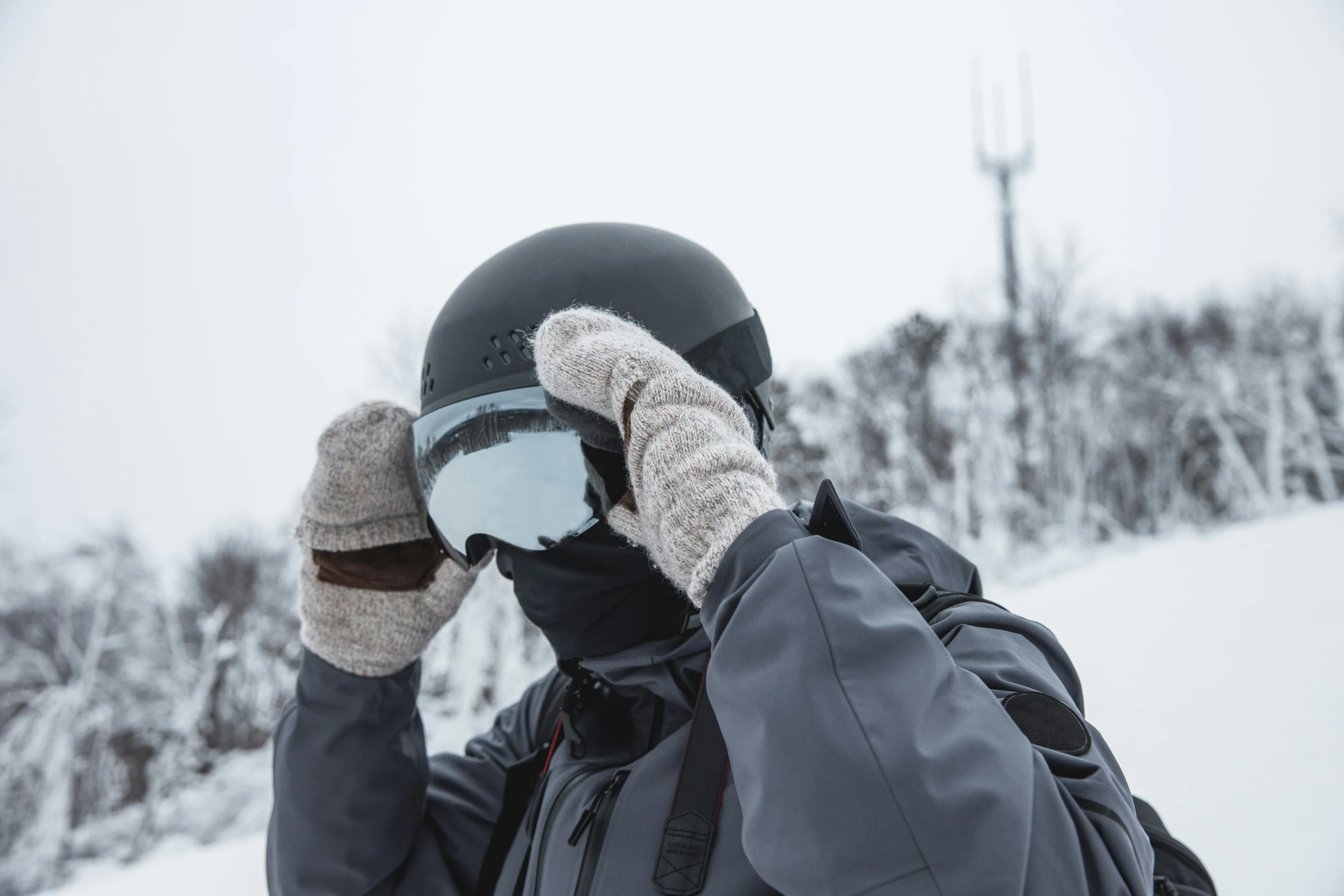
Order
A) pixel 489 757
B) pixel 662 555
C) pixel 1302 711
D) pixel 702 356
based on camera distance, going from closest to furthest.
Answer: pixel 662 555 → pixel 702 356 → pixel 489 757 → pixel 1302 711

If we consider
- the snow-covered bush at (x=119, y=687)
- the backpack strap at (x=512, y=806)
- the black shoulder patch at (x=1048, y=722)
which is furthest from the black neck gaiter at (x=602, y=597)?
the snow-covered bush at (x=119, y=687)

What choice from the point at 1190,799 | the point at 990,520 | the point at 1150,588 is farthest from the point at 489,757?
the point at 990,520

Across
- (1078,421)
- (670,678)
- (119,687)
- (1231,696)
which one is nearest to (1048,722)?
(670,678)

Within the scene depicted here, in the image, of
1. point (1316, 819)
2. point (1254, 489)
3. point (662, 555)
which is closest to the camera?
point (662, 555)

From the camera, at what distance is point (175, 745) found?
42.5 ft

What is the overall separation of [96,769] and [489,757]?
1510cm

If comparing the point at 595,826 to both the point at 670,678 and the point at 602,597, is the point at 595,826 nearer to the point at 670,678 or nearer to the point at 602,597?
the point at 670,678

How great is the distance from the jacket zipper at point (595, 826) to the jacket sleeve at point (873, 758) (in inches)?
16.8

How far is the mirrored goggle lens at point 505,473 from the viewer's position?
1.25 m

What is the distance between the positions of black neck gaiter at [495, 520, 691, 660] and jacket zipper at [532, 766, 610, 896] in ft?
0.65

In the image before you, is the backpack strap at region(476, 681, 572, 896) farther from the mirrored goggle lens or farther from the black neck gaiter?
the mirrored goggle lens

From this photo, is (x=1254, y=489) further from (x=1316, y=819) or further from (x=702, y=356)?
(x=702, y=356)

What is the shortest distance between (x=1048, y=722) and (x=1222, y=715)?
16.5ft

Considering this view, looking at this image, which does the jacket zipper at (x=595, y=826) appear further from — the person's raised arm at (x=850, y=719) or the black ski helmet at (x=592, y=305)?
the black ski helmet at (x=592, y=305)
